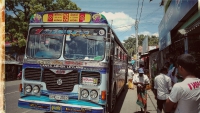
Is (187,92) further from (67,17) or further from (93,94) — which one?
(67,17)

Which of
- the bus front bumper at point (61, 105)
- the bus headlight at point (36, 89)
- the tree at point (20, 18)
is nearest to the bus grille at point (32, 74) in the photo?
the bus headlight at point (36, 89)

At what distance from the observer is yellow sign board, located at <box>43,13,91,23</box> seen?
4948 millimetres

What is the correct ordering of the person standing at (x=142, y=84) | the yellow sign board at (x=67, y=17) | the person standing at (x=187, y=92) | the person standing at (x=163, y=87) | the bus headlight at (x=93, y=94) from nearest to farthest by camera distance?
1. the person standing at (x=187, y=92)
2. the bus headlight at (x=93, y=94)
3. the yellow sign board at (x=67, y=17)
4. the person standing at (x=163, y=87)
5. the person standing at (x=142, y=84)

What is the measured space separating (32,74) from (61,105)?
4.46ft

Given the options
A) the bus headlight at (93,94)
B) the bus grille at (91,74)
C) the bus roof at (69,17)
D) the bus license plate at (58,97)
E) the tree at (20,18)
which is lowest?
the bus license plate at (58,97)

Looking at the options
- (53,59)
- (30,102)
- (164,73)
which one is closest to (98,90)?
(53,59)

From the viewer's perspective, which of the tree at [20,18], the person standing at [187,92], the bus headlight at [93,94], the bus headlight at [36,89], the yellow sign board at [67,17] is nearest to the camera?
the person standing at [187,92]

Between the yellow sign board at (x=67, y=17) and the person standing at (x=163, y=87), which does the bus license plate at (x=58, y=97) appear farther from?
the person standing at (x=163, y=87)

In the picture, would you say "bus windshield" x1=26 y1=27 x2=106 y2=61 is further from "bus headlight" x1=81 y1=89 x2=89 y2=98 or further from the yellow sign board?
"bus headlight" x1=81 y1=89 x2=89 y2=98

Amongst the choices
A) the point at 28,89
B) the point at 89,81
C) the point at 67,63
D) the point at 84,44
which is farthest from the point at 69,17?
the point at 28,89

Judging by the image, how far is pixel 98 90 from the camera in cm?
454

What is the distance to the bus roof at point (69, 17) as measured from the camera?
4.91 metres

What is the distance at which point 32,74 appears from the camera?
4953 millimetres

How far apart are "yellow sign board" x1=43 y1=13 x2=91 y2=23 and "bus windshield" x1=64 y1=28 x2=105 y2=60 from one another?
30 cm
